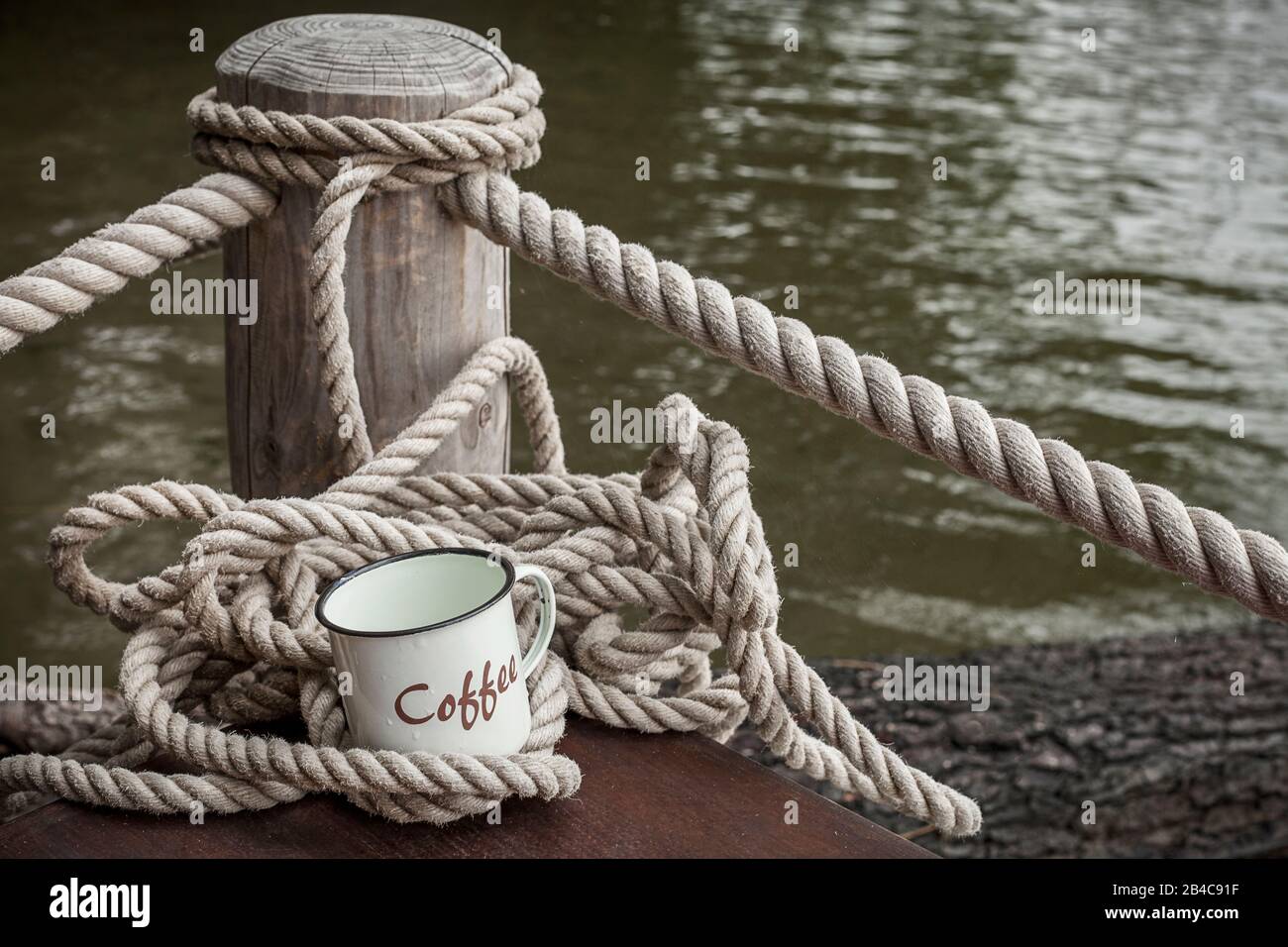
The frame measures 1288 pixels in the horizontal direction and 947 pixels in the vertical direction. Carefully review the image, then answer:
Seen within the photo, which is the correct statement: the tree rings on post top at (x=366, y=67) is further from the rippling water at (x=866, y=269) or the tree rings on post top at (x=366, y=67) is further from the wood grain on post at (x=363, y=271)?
the rippling water at (x=866, y=269)

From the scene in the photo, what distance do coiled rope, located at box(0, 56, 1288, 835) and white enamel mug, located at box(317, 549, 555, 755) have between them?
0.11 feet

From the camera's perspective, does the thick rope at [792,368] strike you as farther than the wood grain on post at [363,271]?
No

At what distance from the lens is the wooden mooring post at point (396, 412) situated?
1318 mm

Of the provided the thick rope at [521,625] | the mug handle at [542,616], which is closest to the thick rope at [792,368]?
the thick rope at [521,625]

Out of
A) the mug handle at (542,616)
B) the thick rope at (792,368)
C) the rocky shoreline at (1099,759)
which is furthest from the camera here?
the rocky shoreline at (1099,759)

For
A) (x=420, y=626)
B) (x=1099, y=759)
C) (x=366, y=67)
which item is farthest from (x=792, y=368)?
(x=1099, y=759)

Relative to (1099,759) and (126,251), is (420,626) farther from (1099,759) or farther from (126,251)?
(1099,759)

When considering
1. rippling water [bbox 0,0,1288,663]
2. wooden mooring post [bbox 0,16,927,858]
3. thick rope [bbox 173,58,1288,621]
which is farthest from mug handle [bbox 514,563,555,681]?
rippling water [bbox 0,0,1288,663]

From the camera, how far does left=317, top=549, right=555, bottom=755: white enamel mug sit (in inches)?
50.5

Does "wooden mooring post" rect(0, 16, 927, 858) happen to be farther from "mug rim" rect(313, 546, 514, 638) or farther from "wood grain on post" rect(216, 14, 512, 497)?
"mug rim" rect(313, 546, 514, 638)

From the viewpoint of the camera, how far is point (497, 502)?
169 cm

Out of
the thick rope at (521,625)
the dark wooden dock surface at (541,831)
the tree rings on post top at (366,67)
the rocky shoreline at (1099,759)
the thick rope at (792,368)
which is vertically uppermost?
the tree rings on post top at (366,67)

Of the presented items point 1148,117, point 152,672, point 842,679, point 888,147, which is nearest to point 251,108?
point 152,672

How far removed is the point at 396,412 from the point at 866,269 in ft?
13.1
